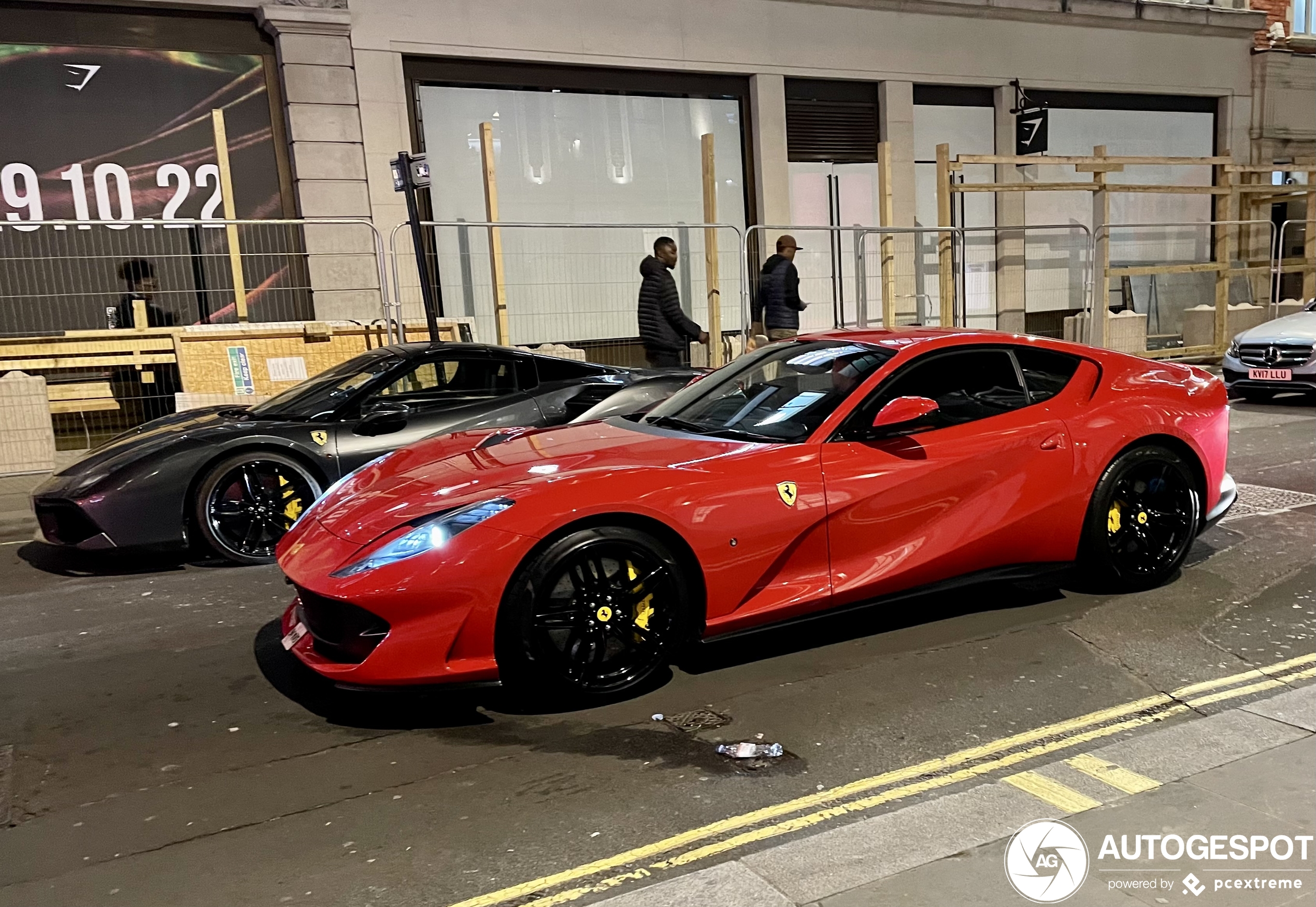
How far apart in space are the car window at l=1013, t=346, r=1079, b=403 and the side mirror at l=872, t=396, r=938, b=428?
2.81 ft

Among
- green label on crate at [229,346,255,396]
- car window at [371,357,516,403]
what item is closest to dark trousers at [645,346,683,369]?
car window at [371,357,516,403]

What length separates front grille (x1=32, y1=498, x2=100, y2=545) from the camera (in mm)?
5836

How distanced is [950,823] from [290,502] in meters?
4.82

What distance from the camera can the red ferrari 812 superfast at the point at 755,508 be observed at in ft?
11.8

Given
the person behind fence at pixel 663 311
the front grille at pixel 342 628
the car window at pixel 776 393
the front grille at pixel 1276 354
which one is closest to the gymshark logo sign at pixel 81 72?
the person behind fence at pixel 663 311

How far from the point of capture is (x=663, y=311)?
33.4ft

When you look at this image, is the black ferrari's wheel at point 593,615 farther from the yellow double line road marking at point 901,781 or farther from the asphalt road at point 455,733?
the yellow double line road marking at point 901,781

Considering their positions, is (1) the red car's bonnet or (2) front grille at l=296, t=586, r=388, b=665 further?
(1) the red car's bonnet

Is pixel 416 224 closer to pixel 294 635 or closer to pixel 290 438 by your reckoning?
pixel 290 438

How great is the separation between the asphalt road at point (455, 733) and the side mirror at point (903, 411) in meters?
1.03

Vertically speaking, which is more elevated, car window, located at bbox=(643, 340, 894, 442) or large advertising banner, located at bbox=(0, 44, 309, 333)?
large advertising banner, located at bbox=(0, 44, 309, 333)

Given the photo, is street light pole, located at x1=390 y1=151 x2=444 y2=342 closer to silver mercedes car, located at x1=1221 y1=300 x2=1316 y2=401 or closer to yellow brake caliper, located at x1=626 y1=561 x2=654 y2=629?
yellow brake caliper, located at x1=626 y1=561 x2=654 y2=629

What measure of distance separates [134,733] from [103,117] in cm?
1044

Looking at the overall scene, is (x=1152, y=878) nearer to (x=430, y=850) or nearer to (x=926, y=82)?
(x=430, y=850)
